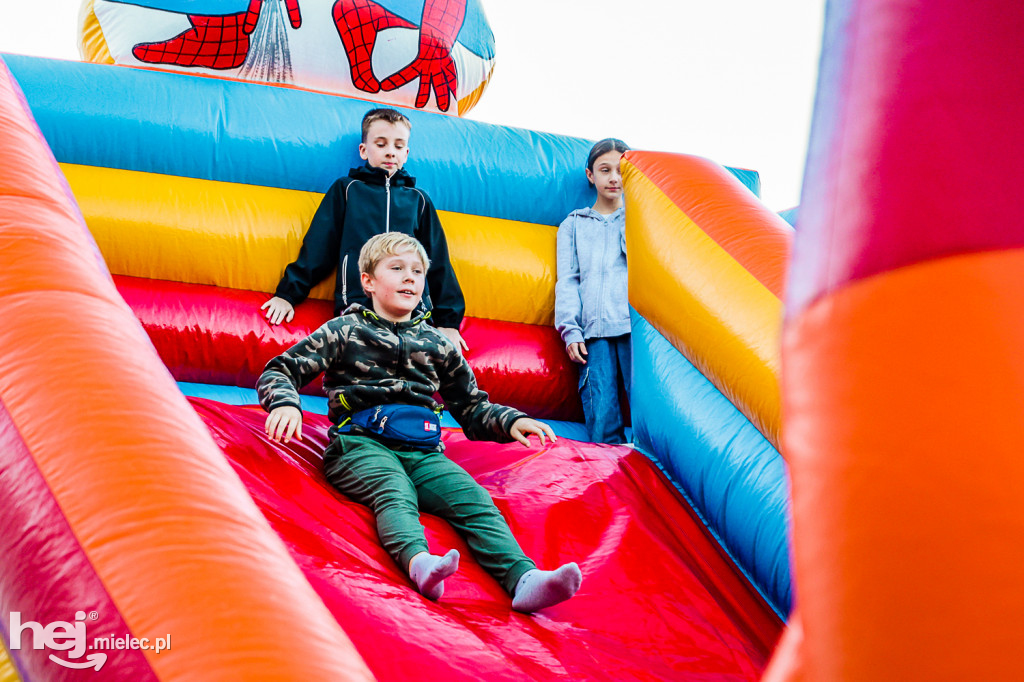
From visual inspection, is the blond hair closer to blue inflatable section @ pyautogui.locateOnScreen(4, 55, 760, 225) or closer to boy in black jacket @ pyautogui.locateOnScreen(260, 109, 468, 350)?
boy in black jacket @ pyautogui.locateOnScreen(260, 109, 468, 350)

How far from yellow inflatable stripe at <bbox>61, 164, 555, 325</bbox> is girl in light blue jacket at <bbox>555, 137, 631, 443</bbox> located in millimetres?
101

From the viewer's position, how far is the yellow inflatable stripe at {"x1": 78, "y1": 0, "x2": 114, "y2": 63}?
6.71 feet

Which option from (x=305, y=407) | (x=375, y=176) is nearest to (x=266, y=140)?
(x=375, y=176)

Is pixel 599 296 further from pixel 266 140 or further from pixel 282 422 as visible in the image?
pixel 282 422

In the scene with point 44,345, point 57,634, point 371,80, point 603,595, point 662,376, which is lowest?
point 603,595

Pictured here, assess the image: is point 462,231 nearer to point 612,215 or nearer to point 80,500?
point 612,215

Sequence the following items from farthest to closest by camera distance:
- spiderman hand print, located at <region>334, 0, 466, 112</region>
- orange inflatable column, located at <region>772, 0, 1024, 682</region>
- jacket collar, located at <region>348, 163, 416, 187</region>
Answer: spiderman hand print, located at <region>334, 0, 466, 112</region> < jacket collar, located at <region>348, 163, 416, 187</region> < orange inflatable column, located at <region>772, 0, 1024, 682</region>

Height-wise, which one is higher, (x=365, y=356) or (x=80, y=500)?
(x=80, y=500)

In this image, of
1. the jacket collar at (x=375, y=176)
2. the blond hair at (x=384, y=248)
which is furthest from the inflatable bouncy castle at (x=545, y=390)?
the blond hair at (x=384, y=248)

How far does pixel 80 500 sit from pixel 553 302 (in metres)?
1.56

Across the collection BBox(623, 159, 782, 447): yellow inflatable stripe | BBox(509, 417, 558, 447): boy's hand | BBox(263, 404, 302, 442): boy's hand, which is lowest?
BBox(509, 417, 558, 447): boy's hand

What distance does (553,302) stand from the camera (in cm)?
203

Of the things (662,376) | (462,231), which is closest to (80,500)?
(662,376)

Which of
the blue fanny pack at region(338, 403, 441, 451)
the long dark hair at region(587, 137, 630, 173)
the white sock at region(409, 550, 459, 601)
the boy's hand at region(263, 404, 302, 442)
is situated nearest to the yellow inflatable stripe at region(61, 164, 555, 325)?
the long dark hair at region(587, 137, 630, 173)
